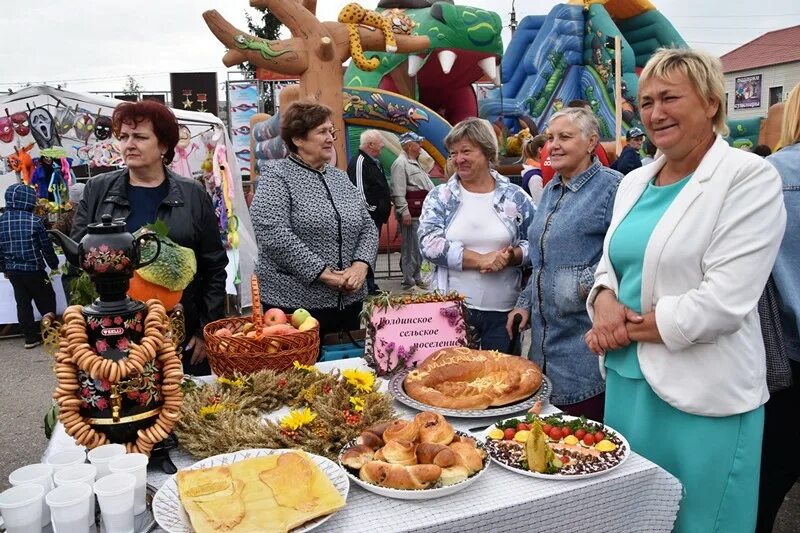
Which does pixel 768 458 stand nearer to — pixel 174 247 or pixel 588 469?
pixel 588 469

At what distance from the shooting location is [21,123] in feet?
21.6

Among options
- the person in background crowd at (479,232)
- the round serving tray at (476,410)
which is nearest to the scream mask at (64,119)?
the person in background crowd at (479,232)

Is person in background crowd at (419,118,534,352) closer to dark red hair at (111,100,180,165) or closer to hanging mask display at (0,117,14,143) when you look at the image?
dark red hair at (111,100,180,165)

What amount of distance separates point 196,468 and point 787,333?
2014mm

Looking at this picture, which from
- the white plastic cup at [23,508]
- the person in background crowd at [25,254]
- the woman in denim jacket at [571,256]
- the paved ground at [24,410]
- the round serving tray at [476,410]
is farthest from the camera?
the person in background crowd at [25,254]

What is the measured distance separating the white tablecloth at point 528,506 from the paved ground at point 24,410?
5.77 feet

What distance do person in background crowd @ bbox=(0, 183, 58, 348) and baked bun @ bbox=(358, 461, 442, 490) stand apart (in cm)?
587

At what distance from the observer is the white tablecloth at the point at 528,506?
124 centimetres

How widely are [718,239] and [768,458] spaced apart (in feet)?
3.92

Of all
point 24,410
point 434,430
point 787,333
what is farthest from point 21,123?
point 787,333

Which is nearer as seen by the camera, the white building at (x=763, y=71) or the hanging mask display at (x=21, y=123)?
the hanging mask display at (x=21, y=123)

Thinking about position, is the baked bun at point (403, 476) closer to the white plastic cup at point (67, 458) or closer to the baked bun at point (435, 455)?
the baked bun at point (435, 455)

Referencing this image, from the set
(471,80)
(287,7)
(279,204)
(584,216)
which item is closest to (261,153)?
(287,7)

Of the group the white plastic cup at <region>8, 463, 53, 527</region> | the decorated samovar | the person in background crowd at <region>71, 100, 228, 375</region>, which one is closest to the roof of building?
the person in background crowd at <region>71, 100, 228, 375</region>
